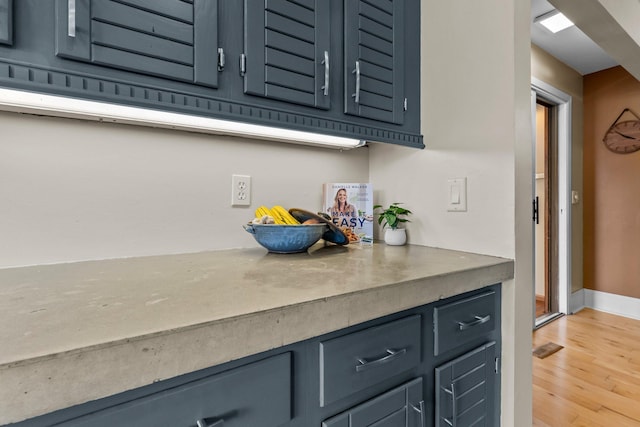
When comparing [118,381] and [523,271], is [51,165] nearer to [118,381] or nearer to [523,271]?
[118,381]

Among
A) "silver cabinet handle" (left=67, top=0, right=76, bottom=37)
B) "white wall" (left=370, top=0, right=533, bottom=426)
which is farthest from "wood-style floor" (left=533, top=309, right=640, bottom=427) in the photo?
"silver cabinet handle" (left=67, top=0, right=76, bottom=37)

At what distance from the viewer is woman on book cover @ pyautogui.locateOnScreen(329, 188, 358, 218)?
4.66ft

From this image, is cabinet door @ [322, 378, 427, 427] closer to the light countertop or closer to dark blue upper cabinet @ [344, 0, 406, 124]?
the light countertop

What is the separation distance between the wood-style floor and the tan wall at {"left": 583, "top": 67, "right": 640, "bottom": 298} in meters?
0.45

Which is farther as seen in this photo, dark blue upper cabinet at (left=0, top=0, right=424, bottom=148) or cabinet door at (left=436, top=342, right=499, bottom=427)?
cabinet door at (left=436, top=342, right=499, bottom=427)

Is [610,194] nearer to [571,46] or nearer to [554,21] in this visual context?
[571,46]

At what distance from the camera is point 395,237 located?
1392mm

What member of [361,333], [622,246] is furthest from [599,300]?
[361,333]

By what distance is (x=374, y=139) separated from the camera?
125 cm

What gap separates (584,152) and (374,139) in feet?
10.8

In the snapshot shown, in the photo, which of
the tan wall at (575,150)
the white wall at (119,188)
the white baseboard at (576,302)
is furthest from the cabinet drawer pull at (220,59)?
the white baseboard at (576,302)

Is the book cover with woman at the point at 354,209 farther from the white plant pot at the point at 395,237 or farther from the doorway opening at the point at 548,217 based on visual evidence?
the doorway opening at the point at 548,217

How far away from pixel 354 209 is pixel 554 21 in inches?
87.1

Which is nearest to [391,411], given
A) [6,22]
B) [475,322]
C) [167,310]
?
[475,322]
